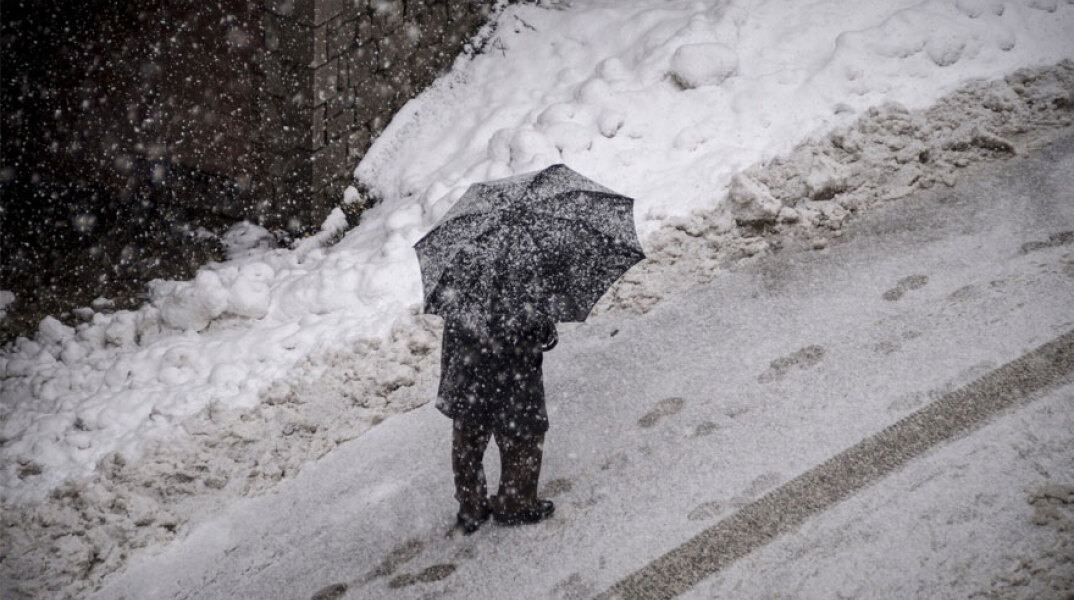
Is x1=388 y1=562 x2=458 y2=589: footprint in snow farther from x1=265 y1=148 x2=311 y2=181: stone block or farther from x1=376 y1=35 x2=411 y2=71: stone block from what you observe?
x1=376 y1=35 x2=411 y2=71: stone block

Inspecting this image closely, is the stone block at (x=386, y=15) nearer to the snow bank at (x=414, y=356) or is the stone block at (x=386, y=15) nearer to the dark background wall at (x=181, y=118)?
the dark background wall at (x=181, y=118)

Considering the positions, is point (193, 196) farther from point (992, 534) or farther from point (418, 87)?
Answer: point (992, 534)

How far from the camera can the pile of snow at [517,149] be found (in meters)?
4.92

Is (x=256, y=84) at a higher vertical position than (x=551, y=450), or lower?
higher

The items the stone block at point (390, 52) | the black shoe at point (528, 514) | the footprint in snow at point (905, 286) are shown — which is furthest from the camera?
the stone block at point (390, 52)

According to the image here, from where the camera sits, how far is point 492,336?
344 cm

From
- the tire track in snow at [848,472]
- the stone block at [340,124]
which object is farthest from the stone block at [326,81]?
the tire track in snow at [848,472]

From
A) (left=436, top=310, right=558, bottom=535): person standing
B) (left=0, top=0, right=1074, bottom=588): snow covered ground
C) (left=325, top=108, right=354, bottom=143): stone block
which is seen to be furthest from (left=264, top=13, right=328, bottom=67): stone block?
(left=436, top=310, right=558, bottom=535): person standing

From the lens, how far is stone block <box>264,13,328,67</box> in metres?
6.03

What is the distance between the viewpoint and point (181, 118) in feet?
22.6

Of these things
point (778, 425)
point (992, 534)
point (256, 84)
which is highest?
point (256, 84)

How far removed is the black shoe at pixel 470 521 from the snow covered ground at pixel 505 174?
2.93ft

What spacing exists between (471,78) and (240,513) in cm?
403

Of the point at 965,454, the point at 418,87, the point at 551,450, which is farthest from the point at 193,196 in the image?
the point at 965,454
